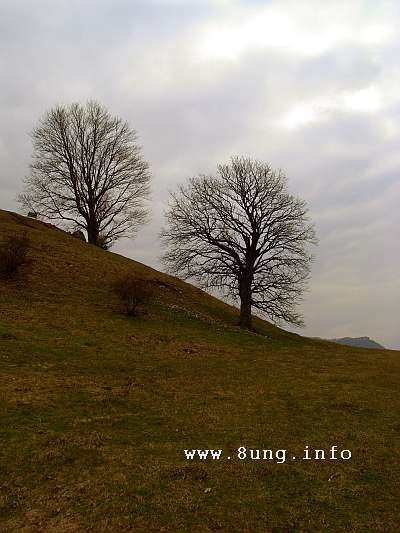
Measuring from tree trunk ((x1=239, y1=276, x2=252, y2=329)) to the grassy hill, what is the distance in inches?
236

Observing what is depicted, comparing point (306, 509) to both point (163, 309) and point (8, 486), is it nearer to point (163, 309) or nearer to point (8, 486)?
point (8, 486)

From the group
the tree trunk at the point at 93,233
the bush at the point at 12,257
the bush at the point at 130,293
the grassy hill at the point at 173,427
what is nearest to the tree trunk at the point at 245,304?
the grassy hill at the point at 173,427

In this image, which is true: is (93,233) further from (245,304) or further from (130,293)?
(130,293)

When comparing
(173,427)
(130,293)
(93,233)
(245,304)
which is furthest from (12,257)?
(93,233)

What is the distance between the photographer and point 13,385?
12.7 metres

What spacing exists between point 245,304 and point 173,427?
19939mm

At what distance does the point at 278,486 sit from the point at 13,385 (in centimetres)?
829

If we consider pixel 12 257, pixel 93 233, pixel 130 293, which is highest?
pixel 93 233

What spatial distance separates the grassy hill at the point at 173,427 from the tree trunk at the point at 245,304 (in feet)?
19.7

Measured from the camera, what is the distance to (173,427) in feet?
37.3

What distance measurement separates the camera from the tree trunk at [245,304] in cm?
3070

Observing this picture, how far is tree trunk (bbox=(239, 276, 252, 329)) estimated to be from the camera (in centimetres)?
3070

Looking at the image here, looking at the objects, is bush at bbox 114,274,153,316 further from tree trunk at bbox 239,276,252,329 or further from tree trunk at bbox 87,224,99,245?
tree trunk at bbox 87,224,99,245

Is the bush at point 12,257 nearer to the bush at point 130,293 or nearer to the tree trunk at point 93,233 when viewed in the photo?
the bush at point 130,293
